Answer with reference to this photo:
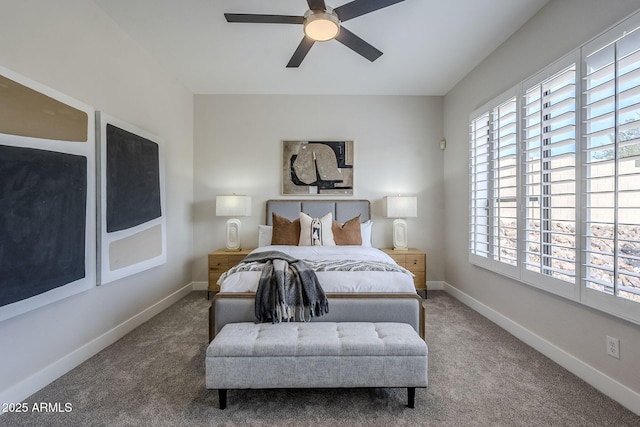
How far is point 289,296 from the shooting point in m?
2.16

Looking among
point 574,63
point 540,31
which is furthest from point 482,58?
point 574,63

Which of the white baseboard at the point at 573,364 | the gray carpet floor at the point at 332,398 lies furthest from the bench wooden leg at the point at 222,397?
the white baseboard at the point at 573,364

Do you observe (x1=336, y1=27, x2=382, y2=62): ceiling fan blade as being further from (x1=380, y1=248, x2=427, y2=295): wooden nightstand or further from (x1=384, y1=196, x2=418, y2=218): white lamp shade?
(x1=380, y1=248, x2=427, y2=295): wooden nightstand

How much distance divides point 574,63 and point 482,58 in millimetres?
1347

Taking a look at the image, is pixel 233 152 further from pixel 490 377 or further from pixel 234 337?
pixel 490 377

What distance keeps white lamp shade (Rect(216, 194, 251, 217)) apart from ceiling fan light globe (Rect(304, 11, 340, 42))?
95.3 inches

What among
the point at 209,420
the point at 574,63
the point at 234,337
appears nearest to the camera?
the point at 209,420

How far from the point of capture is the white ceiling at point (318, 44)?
98.7 inches

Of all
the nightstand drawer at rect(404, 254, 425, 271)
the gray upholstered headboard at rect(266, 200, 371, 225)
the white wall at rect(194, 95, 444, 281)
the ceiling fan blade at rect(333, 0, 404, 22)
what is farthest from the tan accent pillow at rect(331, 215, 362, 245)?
the ceiling fan blade at rect(333, 0, 404, 22)

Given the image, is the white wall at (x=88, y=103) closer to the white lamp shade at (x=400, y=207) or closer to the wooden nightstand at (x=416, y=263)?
the white lamp shade at (x=400, y=207)

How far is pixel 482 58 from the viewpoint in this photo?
132 inches

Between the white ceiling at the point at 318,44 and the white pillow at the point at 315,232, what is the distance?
1.88 metres

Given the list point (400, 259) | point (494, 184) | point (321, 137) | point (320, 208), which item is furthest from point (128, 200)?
point (494, 184)

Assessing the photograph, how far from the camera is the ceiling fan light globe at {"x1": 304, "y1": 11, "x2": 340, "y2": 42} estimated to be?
2.10 meters
